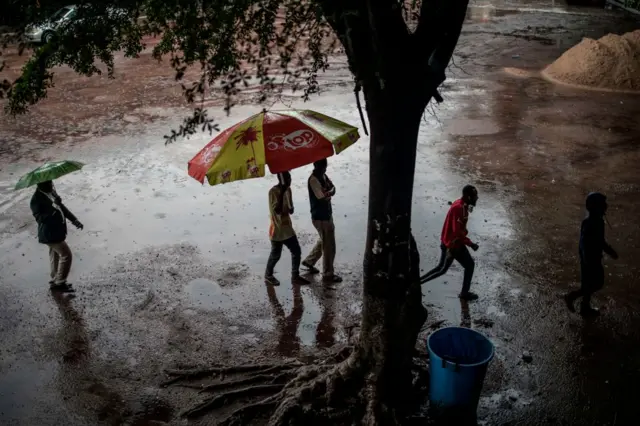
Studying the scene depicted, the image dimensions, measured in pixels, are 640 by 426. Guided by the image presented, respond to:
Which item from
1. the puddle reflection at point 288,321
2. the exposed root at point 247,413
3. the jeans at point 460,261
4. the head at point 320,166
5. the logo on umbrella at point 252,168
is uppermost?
the logo on umbrella at point 252,168

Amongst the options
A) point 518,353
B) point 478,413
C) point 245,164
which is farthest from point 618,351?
point 245,164

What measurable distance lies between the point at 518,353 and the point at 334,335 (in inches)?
81.7

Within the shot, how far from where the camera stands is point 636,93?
16.8 meters

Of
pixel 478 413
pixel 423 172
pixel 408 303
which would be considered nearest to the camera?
pixel 408 303

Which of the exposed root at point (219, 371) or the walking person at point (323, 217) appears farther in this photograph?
the walking person at point (323, 217)

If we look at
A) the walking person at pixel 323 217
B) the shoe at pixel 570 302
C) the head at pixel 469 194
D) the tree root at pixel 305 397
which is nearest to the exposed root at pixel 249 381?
the tree root at pixel 305 397

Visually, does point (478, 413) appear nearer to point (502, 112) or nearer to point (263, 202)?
point (263, 202)

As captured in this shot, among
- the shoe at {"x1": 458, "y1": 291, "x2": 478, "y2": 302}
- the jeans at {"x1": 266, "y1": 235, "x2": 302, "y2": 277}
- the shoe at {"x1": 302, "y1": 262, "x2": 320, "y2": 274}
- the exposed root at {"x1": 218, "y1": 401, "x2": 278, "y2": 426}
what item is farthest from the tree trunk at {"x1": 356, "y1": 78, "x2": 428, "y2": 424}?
the shoe at {"x1": 302, "y1": 262, "x2": 320, "y2": 274}

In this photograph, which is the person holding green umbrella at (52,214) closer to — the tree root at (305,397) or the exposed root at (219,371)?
the exposed root at (219,371)

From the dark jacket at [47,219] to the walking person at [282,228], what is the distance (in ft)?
9.14

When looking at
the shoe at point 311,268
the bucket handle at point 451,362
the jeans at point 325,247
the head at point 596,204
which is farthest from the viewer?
the shoe at point 311,268

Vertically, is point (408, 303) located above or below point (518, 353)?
above

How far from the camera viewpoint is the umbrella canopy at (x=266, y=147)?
632cm

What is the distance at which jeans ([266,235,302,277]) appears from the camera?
26.4 feet
